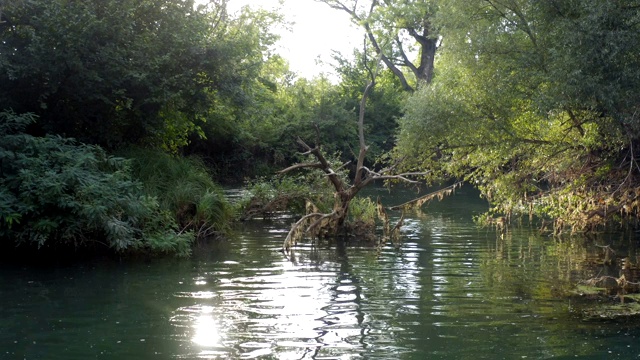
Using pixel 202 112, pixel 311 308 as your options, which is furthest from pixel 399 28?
pixel 311 308

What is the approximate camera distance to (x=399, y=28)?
43.6 meters

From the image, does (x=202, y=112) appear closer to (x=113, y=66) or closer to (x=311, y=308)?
(x=113, y=66)

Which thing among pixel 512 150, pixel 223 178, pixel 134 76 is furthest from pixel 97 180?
pixel 223 178

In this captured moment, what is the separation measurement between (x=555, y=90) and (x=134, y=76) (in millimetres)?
9536

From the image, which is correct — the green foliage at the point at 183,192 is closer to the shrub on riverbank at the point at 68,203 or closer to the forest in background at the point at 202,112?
the forest in background at the point at 202,112

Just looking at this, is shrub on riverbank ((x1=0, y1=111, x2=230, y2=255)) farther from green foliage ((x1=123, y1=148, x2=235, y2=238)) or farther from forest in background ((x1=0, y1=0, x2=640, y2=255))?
green foliage ((x1=123, y1=148, x2=235, y2=238))

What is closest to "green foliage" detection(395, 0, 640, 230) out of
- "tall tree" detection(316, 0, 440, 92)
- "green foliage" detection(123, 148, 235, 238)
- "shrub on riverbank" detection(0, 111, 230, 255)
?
"green foliage" detection(123, 148, 235, 238)

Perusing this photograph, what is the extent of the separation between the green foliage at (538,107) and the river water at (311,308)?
175 cm

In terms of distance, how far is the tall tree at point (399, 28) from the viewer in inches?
1607

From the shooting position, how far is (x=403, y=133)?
64.5ft

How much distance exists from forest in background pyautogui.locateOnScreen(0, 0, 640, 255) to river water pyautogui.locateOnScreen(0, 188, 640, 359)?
1.24m

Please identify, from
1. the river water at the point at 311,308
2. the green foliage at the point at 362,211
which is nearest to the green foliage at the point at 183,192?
the river water at the point at 311,308

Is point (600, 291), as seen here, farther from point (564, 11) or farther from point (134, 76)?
point (134, 76)

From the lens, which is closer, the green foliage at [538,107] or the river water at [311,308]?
the river water at [311,308]
